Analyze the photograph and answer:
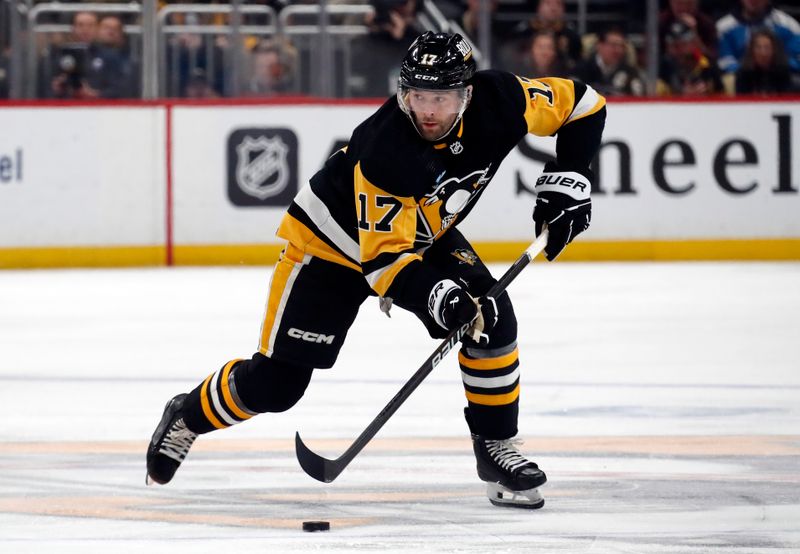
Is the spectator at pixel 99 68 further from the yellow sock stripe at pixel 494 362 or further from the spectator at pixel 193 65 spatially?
the yellow sock stripe at pixel 494 362

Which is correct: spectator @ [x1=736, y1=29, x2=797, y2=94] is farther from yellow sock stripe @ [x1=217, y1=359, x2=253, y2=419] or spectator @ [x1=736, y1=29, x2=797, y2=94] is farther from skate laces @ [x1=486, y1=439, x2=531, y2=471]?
yellow sock stripe @ [x1=217, y1=359, x2=253, y2=419]

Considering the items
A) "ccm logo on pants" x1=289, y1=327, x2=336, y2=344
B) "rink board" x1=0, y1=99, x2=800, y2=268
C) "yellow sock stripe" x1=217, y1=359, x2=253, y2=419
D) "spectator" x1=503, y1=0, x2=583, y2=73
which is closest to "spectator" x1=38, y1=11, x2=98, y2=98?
"rink board" x1=0, y1=99, x2=800, y2=268

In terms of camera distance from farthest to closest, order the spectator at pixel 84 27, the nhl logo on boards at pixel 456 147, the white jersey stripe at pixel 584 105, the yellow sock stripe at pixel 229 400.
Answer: the spectator at pixel 84 27
the white jersey stripe at pixel 584 105
the yellow sock stripe at pixel 229 400
the nhl logo on boards at pixel 456 147

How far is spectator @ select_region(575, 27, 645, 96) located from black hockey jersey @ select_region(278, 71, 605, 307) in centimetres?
564

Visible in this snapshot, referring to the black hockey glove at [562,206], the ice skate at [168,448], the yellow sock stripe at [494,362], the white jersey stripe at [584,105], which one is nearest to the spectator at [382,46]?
the white jersey stripe at [584,105]

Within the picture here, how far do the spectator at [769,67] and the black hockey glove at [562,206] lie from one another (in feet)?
19.6

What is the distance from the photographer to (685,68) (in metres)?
9.25

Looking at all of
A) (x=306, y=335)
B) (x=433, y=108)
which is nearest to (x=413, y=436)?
(x=306, y=335)

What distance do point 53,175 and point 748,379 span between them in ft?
16.7

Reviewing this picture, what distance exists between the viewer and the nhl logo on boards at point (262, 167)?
8984 mm

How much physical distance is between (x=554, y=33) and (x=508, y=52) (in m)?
0.29

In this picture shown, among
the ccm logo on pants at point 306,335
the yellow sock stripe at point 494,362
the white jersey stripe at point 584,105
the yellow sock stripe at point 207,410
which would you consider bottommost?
the yellow sock stripe at point 207,410

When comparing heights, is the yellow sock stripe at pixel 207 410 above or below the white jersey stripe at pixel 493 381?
below

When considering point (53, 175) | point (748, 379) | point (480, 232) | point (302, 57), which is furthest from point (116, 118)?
point (748, 379)
